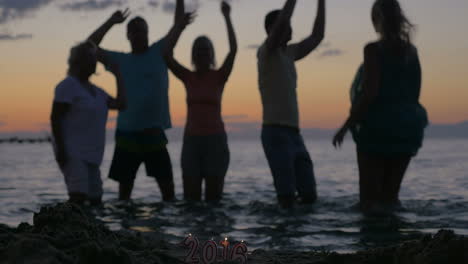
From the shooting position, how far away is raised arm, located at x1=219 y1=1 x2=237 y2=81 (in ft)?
24.6

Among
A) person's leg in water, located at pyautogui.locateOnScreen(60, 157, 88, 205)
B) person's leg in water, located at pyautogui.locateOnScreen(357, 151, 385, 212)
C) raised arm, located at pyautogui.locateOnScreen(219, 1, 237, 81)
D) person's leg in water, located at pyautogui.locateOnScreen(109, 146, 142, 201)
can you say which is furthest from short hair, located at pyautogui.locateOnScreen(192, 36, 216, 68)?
person's leg in water, located at pyautogui.locateOnScreen(357, 151, 385, 212)

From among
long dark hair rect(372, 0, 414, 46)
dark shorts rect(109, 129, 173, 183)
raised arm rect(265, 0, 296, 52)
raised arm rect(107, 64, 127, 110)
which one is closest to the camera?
long dark hair rect(372, 0, 414, 46)

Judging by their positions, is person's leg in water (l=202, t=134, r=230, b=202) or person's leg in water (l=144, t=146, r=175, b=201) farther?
person's leg in water (l=144, t=146, r=175, b=201)

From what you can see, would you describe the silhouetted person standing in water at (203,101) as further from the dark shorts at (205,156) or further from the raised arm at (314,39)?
the raised arm at (314,39)

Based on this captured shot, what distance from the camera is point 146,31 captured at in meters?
7.71

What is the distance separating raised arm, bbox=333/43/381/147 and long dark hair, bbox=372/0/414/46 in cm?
18

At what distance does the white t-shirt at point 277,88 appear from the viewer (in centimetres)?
656

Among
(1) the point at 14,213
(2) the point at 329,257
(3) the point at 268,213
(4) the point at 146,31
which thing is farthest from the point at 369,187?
(1) the point at 14,213

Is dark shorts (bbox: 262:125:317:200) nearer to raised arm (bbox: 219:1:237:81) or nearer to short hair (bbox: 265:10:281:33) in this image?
short hair (bbox: 265:10:281:33)

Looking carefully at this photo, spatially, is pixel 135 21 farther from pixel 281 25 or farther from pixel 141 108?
pixel 281 25

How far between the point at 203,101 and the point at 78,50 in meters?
1.75

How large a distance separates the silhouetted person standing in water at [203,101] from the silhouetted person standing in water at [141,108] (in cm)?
25

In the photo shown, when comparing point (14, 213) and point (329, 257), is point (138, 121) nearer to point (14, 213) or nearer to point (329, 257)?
point (14, 213)

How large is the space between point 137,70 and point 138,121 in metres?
0.63
